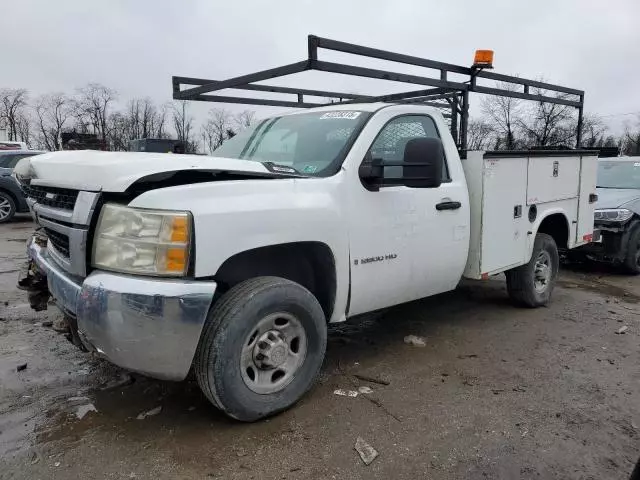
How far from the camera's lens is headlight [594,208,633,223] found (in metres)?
7.42

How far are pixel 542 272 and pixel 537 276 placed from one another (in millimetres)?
72

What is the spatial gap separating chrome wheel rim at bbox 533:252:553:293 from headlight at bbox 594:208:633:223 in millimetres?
2542

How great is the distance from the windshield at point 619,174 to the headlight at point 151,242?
8.21 m

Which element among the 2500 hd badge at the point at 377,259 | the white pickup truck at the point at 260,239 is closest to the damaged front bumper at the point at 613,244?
the white pickup truck at the point at 260,239

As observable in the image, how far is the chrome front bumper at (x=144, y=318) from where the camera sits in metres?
2.51

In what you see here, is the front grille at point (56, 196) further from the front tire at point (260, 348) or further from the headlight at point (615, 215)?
the headlight at point (615, 215)

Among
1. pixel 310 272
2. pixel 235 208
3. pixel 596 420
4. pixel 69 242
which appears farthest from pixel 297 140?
pixel 596 420

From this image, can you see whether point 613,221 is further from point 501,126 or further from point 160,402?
point 501,126

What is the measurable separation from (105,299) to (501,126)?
47662 millimetres

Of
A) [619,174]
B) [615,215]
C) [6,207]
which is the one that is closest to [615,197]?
[615,215]

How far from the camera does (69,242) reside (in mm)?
2770

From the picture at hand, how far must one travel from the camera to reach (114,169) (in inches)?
103

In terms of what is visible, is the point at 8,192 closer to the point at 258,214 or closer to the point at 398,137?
the point at 398,137

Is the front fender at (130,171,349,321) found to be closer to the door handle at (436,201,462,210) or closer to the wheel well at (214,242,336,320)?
the wheel well at (214,242,336,320)
